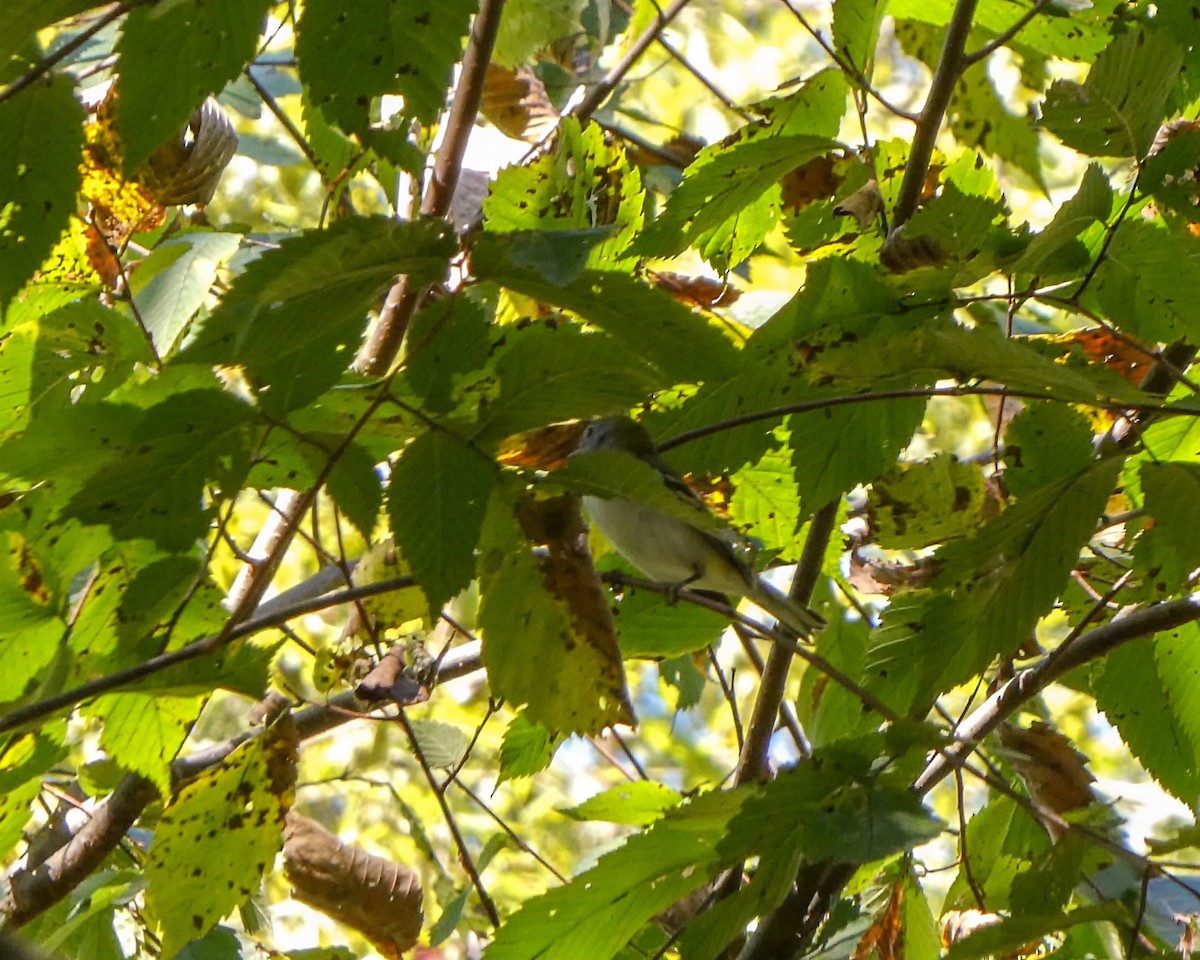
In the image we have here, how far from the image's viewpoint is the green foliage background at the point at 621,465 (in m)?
0.92

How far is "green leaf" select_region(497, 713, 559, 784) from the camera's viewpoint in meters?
1.58

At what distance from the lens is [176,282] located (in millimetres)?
1581

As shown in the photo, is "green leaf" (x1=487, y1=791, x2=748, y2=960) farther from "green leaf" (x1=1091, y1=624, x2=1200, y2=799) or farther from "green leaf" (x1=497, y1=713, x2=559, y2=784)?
"green leaf" (x1=1091, y1=624, x2=1200, y2=799)

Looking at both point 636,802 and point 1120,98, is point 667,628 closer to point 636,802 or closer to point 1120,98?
point 636,802

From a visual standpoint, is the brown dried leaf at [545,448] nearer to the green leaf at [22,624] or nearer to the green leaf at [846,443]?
the green leaf at [846,443]

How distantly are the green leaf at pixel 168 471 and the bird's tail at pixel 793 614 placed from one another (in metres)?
0.92

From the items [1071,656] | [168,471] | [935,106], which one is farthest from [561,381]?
[1071,656]

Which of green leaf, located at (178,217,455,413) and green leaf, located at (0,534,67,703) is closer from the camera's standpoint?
green leaf, located at (178,217,455,413)

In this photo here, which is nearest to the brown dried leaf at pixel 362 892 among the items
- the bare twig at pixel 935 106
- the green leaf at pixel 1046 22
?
the bare twig at pixel 935 106

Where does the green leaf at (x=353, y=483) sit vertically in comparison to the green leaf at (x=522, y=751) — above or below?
above

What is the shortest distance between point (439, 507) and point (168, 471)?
0.22 meters

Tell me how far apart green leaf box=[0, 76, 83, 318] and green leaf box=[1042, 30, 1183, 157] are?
0.88 m

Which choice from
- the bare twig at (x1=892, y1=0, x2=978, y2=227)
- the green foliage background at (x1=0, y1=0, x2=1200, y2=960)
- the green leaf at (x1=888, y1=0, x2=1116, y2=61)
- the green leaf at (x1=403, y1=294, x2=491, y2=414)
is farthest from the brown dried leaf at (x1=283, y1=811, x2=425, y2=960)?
the green leaf at (x1=888, y1=0, x2=1116, y2=61)

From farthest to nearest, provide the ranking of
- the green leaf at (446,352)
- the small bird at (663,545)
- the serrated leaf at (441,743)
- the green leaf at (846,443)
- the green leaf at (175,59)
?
the small bird at (663,545)
the serrated leaf at (441,743)
the green leaf at (846,443)
the green leaf at (446,352)
the green leaf at (175,59)
